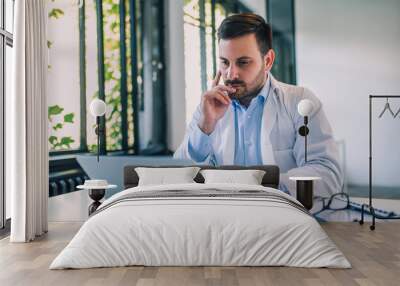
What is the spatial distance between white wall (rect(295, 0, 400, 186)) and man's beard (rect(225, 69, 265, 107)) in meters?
0.46

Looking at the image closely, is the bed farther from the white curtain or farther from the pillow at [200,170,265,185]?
the pillow at [200,170,265,185]

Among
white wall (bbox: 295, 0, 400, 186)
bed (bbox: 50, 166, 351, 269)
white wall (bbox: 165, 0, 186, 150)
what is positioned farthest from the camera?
white wall (bbox: 165, 0, 186, 150)

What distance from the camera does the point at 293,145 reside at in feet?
22.3

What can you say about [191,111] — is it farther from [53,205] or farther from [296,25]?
[53,205]

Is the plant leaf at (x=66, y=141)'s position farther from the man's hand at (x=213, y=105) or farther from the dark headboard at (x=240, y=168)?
the man's hand at (x=213, y=105)

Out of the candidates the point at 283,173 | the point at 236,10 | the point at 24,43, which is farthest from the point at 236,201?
the point at 236,10

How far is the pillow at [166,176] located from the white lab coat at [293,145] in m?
0.44

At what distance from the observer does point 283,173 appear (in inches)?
266

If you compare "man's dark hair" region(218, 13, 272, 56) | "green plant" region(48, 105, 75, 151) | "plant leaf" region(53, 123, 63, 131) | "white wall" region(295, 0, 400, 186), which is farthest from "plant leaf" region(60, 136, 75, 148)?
"white wall" region(295, 0, 400, 186)

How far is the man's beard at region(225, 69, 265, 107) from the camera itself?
6875 mm

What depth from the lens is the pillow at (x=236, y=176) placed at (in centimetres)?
626

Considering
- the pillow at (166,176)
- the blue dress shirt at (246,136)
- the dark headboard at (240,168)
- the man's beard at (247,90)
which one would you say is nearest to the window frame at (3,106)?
the dark headboard at (240,168)

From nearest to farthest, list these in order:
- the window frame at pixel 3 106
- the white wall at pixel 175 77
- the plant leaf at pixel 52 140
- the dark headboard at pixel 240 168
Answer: the window frame at pixel 3 106 < the dark headboard at pixel 240 168 < the white wall at pixel 175 77 < the plant leaf at pixel 52 140

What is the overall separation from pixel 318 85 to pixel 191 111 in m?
1.54
